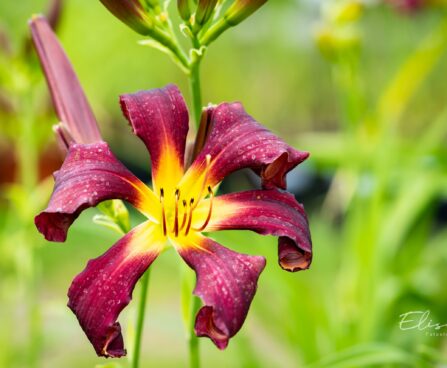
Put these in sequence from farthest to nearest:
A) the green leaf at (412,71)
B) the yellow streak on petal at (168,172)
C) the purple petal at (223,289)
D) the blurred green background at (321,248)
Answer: the green leaf at (412,71) < the blurred green background at (321,248) < the yellow streak on petal at (168,172) < the purple petal at (223,289)

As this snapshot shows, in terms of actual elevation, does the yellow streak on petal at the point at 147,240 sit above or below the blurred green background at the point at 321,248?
above

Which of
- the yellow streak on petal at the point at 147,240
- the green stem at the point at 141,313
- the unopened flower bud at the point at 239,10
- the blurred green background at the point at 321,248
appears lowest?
the blurred green background at the point at 321,248

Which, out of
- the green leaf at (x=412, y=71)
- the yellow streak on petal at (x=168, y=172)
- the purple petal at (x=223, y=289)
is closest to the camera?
the purple petal at (x=223, y=289)

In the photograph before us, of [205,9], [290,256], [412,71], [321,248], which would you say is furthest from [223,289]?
[321,248]

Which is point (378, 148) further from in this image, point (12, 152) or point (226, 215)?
point (12, 152)

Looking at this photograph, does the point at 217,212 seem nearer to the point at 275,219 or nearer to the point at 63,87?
the point at 275,219

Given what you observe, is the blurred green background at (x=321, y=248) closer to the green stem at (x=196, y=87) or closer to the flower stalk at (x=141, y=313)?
the flower stalk at (x=141, y=313)

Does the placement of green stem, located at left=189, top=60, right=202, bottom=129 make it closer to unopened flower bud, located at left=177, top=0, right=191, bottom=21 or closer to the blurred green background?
unopened flower bud, located at left=177, top=0, right=191, bottom=21

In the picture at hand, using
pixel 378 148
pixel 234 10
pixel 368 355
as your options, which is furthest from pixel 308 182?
pixel 234 10

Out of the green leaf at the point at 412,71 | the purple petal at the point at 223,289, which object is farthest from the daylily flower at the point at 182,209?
the green leaf at the point at 412,71

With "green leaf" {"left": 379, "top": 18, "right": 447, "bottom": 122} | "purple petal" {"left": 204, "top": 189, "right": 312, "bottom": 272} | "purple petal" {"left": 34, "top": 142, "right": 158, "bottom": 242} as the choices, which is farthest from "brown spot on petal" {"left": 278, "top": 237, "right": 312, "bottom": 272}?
"green leaf" {"left": 379, "top": 18, "right": 447, "bottom": 122}
